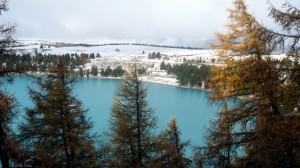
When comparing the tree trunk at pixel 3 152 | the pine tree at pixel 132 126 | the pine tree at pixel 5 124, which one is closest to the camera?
the pine tree at pixel 5 124

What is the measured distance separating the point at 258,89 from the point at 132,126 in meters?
5.97

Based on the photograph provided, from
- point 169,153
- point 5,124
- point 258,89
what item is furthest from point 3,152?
point 169,153

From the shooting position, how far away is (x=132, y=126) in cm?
1200

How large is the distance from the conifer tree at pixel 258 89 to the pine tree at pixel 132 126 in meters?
4.47

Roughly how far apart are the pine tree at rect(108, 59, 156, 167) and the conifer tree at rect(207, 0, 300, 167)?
14.7 feet

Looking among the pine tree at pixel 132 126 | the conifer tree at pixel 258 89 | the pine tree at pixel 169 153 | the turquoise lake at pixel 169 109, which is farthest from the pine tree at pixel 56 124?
the turquoise lake at pixel 169 109

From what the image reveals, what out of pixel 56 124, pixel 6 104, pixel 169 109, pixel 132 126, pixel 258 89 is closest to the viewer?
pixel 6 104

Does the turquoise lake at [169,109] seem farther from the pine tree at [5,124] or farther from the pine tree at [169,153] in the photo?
the pine tree at [5,124]

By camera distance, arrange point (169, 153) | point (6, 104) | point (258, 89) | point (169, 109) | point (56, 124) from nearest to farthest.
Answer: point (6, 104), point (258, 89), point (56, 124), point (169, 153), point (169, 109)

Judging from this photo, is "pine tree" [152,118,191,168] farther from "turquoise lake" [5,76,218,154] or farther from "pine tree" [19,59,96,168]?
"turquoise lake" [5,76,218,154]

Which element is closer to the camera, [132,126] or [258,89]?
[258,89]

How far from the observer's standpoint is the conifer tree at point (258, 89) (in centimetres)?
539

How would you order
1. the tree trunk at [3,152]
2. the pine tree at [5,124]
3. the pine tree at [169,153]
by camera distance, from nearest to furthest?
the pine tree at [5,124], the tree trunk at [3,152], the pine tree at [169,153]

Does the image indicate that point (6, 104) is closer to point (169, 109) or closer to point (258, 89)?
point (258, 89)
